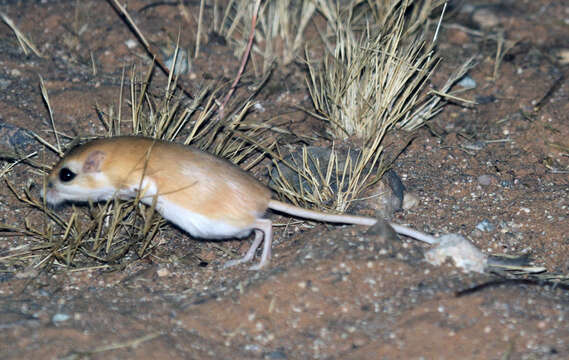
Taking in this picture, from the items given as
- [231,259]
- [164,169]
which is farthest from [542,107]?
[164,169]

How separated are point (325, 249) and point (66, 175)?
1399 mm

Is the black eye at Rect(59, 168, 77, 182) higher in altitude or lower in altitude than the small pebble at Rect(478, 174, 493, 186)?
higher

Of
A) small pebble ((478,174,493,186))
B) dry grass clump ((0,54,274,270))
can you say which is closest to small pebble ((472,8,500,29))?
small pebble ((478,174,493,186))

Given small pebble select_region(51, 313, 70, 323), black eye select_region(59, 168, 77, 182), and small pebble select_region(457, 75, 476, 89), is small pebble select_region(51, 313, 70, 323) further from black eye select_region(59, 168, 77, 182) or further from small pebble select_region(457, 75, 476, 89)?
small pebble select_region(457, 75, 476, 89)

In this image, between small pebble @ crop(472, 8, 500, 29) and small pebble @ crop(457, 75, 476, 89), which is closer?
small pebble @ crop(457, 75, 476, 89)

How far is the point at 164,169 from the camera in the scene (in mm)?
3309

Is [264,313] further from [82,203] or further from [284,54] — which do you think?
[284,54]

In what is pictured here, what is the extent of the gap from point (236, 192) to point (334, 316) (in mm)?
795

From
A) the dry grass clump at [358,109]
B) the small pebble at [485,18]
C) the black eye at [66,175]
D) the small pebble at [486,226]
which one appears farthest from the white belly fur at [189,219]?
the small pebble at [485,18]

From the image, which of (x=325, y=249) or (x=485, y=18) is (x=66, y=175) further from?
(x=485, y=18)

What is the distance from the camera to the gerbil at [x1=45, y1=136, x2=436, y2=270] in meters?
3.29

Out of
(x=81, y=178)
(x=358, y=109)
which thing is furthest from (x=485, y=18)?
(x=81, y=178)

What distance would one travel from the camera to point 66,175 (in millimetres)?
3396

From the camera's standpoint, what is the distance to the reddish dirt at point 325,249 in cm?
290
